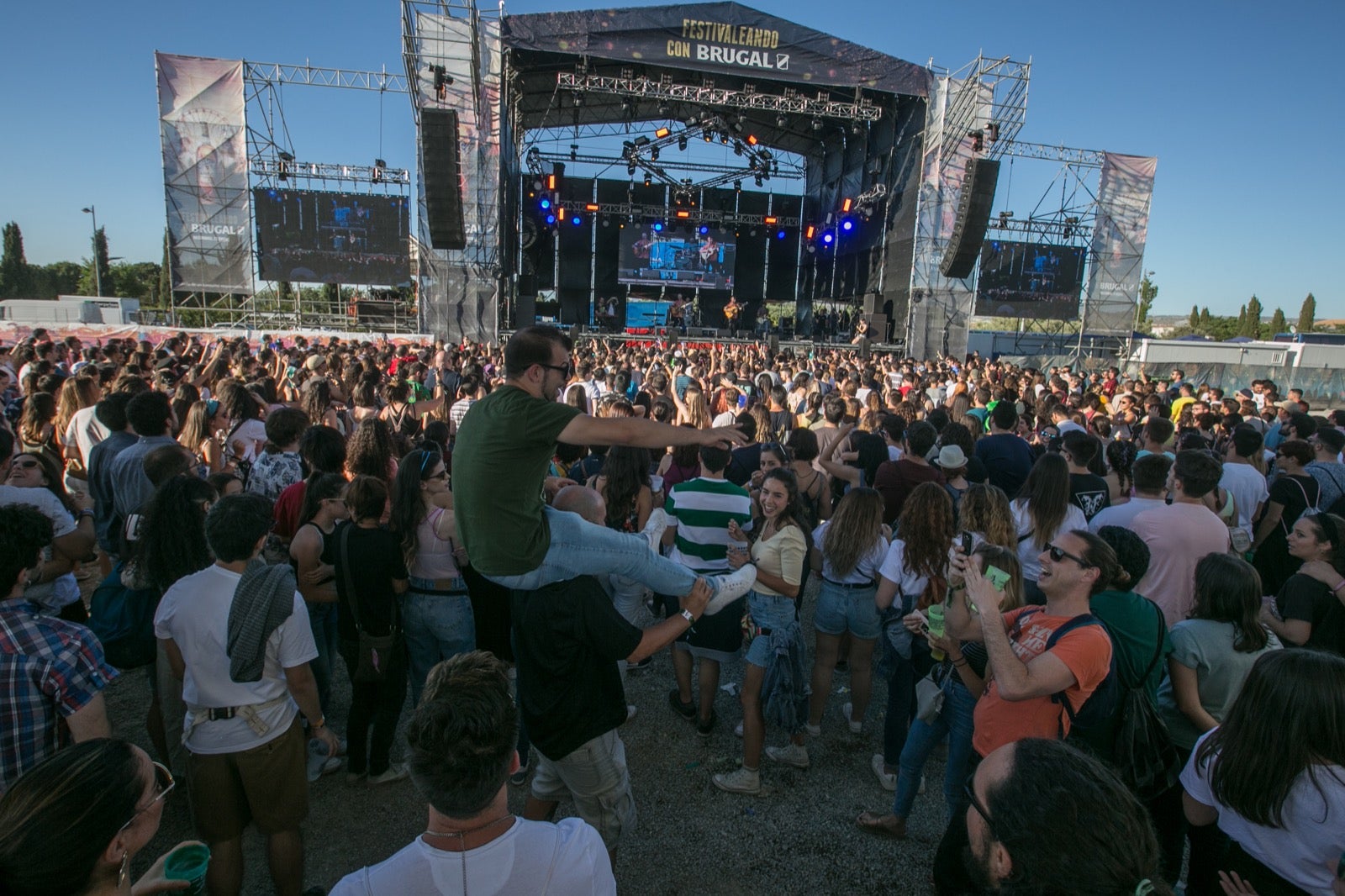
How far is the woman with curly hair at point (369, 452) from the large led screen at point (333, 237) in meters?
17.7

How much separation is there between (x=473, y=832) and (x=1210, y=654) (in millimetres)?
2737

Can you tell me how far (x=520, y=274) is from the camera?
24.7m

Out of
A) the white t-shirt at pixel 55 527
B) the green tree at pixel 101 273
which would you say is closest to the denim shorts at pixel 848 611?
the white t-shirt at pixel 55 527

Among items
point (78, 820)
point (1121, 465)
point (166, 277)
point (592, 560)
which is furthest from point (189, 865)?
point (166, 277)

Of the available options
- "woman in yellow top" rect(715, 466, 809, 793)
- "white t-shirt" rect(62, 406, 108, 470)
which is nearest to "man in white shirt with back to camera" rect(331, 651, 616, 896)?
"woman in yellow top" rect(715, 466, 809, 793)

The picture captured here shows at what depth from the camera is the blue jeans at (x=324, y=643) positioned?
374cm

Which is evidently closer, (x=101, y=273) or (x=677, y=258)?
(x=677, y=258)

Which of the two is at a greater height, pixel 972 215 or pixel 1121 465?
pixel 972 215

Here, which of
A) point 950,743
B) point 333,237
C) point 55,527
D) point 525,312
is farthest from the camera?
point 525,312

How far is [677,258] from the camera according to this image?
26.8 m

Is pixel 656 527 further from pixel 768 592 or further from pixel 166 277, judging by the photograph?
pixel 166 277

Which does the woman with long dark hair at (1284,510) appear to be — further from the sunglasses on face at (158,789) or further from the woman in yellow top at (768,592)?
the sunglasses on face at (158,789)

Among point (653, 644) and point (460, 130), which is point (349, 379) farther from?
point (460, 130)

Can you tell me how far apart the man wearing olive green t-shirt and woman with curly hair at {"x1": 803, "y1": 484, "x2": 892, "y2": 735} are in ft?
5.35
